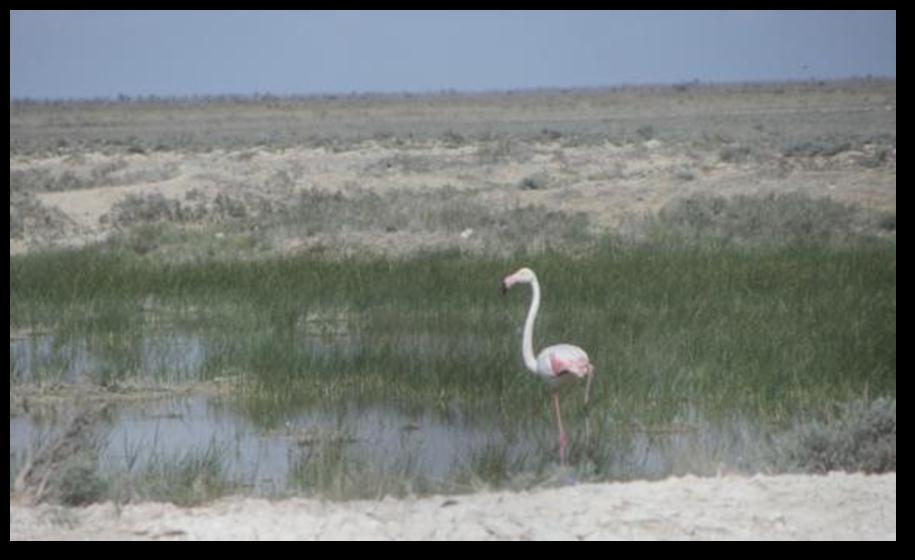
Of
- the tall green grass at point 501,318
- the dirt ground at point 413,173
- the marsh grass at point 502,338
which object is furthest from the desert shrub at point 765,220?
the marsh grass at point 502,338

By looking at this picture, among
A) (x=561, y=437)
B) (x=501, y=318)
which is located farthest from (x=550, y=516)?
(x=501, y=318)

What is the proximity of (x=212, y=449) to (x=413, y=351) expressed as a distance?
475 centimetres

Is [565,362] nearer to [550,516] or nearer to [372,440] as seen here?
[372,440]

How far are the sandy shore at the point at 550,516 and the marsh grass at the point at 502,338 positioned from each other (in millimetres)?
772

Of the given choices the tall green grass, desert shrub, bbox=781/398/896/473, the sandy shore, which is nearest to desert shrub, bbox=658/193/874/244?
the tall green grass

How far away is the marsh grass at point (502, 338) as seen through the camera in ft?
44.3

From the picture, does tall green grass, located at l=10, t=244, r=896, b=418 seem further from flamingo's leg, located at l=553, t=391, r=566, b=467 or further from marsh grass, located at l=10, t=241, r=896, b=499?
flamingo's leg, located at l=553, t=391, r=566, b=467

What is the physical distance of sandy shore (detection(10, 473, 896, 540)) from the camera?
376 inches

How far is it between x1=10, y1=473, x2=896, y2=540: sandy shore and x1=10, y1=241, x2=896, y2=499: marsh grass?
772 mm

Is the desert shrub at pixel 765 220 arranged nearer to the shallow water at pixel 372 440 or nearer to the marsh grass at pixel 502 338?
the marsh grass at pixel 502 338

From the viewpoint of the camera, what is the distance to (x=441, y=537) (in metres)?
9.55
